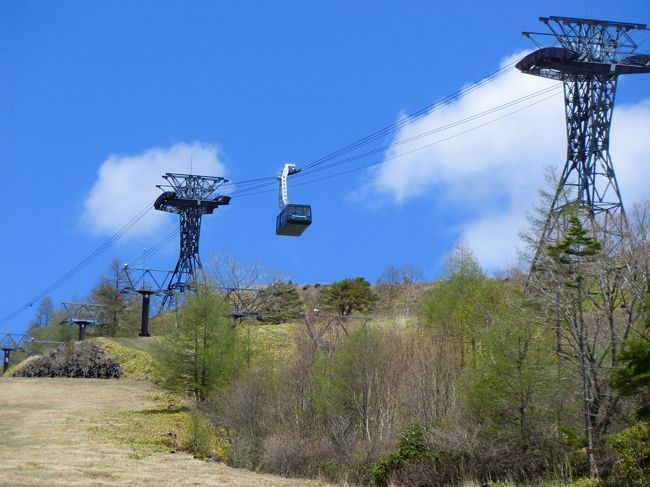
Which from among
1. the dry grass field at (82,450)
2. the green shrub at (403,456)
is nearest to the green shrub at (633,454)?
the green shrub at (403,456)

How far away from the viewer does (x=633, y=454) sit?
81.9ft

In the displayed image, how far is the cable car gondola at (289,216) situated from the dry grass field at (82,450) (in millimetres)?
11021

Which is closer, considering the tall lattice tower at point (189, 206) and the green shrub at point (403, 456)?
the green shrub at point (403, 456)

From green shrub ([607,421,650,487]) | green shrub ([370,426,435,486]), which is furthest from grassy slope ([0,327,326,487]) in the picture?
green shrub ([607,421,650,487])

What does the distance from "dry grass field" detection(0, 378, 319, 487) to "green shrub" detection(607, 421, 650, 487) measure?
10.4m

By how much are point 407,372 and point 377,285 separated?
73.5 meters

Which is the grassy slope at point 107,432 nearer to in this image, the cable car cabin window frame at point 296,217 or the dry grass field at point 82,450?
the dry grass field at point 82,450

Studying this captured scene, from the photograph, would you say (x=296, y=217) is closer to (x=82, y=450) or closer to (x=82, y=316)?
(x=82, y=450)

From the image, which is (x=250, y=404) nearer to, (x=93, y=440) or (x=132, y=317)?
(x=93, y=440)

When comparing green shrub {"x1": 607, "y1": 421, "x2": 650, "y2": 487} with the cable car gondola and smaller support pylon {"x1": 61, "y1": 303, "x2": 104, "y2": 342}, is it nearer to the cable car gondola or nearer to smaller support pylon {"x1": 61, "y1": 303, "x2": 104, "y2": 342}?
the cable car gondola

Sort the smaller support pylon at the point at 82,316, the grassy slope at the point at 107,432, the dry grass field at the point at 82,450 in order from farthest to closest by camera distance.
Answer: the smaller support pylon at the point at 82,316, the grassy slope at the point at 107,432, the dry grass field at the point at 82,450

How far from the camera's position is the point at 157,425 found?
44.8 m

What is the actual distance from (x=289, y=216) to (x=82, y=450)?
13263 millimetres

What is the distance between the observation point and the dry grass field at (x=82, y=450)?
1054 inches
